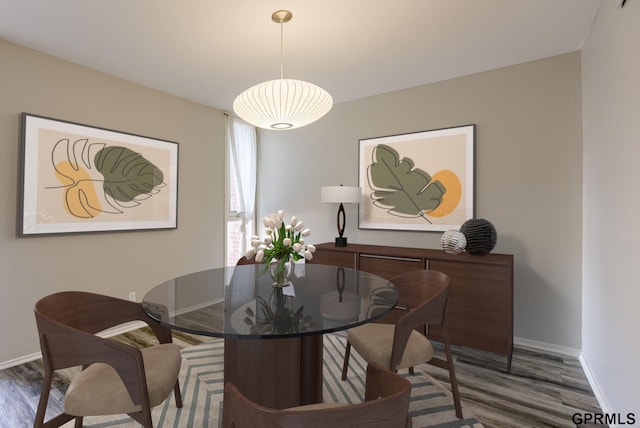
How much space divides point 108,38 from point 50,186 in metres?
1.32

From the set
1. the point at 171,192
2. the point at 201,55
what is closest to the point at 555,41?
the point at 201,55

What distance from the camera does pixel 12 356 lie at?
102 inches

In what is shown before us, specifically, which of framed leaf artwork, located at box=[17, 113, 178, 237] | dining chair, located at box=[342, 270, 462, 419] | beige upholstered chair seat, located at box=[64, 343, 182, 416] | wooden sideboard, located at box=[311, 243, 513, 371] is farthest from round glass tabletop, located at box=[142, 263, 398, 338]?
framed leaf artwork, located at box=[17, 113, 178, 237]

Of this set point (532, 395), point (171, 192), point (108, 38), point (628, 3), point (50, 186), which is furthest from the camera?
point (171, 192)

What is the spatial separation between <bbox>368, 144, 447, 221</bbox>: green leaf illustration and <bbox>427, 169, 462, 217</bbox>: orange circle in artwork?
0.04 meters

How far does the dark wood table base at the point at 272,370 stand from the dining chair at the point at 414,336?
1.22 feet

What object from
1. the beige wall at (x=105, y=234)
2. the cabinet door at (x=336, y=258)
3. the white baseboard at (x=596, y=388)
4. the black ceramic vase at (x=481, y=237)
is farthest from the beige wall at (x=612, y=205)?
the beige wall at (x=105, y=234)

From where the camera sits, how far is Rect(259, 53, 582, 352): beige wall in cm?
271

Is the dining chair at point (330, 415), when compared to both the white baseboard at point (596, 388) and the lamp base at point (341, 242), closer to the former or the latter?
the white baseboard at point (596, 388)

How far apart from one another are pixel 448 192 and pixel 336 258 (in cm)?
130

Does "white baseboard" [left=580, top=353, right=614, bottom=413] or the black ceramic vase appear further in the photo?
the black ceramic vase

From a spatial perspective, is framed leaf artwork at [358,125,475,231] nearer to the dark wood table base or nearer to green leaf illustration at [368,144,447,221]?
green leaf illustration at [368,144,447,221]

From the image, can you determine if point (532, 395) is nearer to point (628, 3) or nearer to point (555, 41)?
point (628, 3)

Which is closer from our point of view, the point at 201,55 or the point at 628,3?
the point at 628,3
